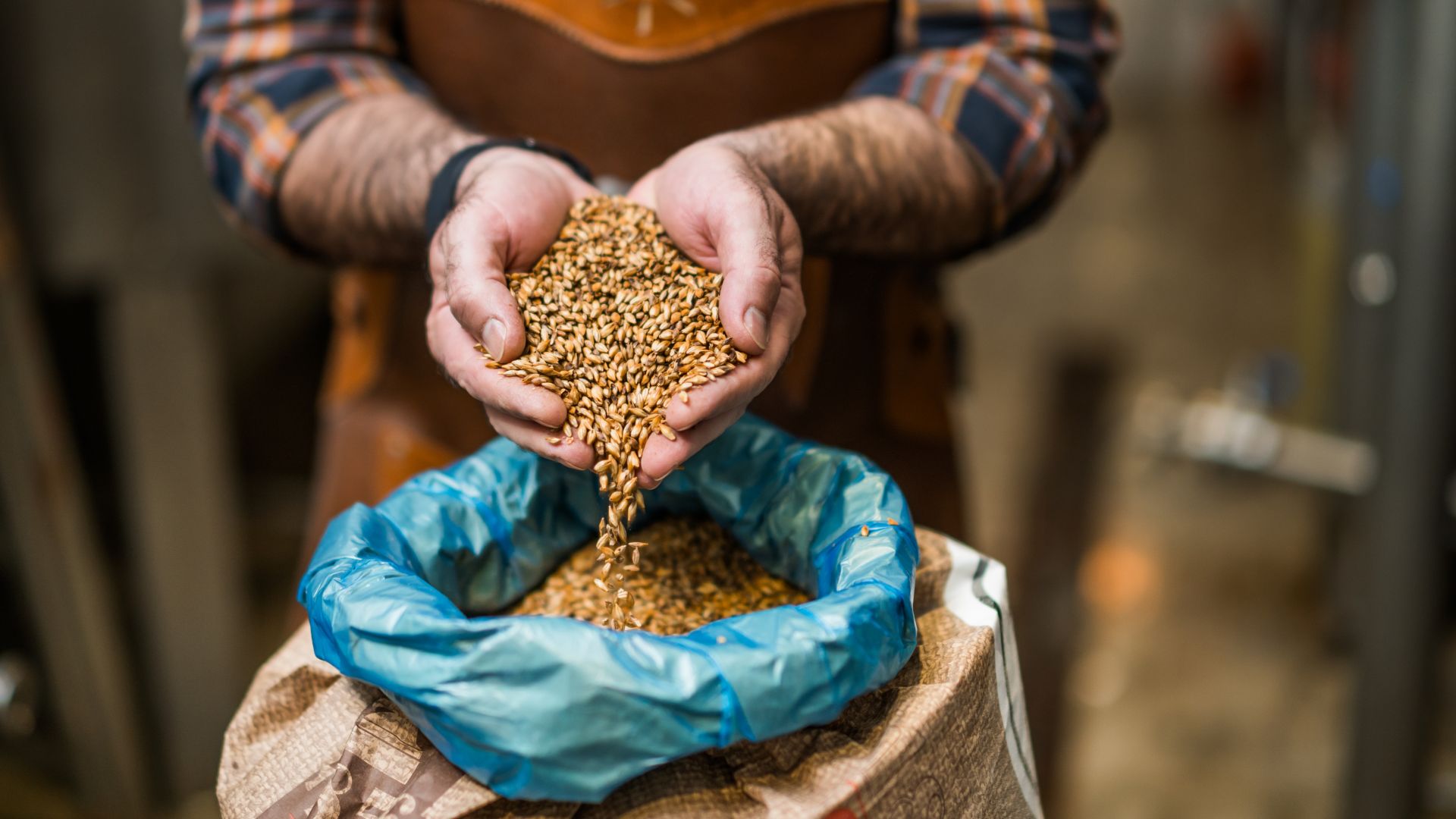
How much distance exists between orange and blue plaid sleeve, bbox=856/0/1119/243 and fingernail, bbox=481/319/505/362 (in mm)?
436

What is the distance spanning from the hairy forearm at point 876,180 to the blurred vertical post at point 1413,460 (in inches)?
33.8

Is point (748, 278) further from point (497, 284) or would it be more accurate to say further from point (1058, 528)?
point (1058, 528)

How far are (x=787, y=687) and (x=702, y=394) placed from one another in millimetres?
173

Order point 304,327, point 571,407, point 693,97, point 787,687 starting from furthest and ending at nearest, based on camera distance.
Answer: point 304,327 → point 693,97 → point 571,407 → point 787,687

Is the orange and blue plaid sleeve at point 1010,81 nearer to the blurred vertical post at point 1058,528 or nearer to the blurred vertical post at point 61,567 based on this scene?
the blurred vertical post at point 1058,528

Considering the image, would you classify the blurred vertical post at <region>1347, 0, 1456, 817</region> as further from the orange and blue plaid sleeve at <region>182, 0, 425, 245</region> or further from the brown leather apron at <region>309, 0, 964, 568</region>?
the orange and blue plaid sleeve at <region>182, 0, 425, 245</region>

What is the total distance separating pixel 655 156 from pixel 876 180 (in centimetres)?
18

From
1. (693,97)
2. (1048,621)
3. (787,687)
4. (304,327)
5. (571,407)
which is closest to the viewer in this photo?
(787,687)

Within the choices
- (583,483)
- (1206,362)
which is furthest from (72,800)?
(1206,362)

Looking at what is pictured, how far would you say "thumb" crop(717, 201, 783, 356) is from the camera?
0.68 metres

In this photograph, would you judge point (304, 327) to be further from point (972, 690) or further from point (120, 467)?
point (972, 690)

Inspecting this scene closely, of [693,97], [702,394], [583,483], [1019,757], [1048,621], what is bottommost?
[1048,621]

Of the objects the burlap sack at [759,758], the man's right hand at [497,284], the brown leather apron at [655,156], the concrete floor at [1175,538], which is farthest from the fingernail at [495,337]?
the concrete floor at [1175,538]

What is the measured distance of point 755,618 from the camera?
0.62 metres
